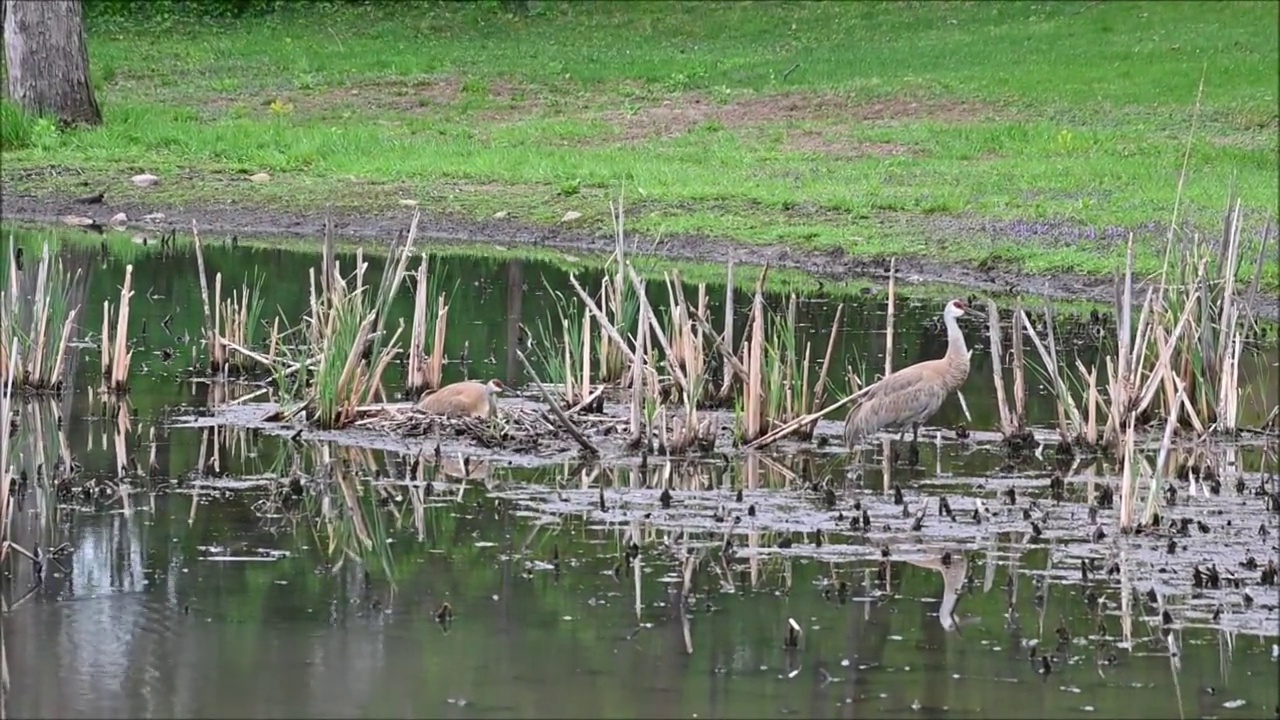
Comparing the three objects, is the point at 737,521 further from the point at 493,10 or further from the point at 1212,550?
the point at 493,10

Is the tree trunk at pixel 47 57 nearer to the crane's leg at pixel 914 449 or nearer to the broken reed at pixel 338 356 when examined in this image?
the broken reed at pixel 338 356

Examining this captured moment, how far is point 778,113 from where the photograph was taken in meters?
27.5

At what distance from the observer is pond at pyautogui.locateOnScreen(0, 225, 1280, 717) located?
294 inches

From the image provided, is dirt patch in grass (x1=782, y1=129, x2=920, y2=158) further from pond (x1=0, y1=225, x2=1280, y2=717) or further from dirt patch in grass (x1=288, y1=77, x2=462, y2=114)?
pond (x1=0, y1=225, x2=1280, y2=717)

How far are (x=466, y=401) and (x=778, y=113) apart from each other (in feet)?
54.2

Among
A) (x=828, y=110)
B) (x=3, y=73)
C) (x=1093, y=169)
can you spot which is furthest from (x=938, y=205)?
(x=3, y=73)

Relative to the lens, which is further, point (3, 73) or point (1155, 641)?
point (3, 73)

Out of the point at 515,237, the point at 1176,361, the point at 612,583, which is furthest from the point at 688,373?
the point at 515,237

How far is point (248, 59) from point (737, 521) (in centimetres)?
2490

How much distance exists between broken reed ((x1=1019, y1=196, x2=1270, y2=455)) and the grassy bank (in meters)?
5.14

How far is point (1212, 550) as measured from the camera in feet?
30.0

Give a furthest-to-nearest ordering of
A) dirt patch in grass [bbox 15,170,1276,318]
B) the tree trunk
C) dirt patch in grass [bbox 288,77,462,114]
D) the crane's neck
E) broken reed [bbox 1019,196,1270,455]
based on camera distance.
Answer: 1. dirt patch in grass [bbox 288,77,462,114]
2. the tree trunk
3. dirt patch in grass [bbox 15,170,1276,318]
4. the crane's neck
5. broken reed [bbox 1019,196,1270,455]

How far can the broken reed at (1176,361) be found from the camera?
11141 mm

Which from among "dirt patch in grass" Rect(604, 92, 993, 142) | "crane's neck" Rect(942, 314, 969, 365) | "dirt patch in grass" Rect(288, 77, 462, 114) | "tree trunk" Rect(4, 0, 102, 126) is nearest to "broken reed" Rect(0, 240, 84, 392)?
"crane's neck" Rect(942, 314, 969, 365)
